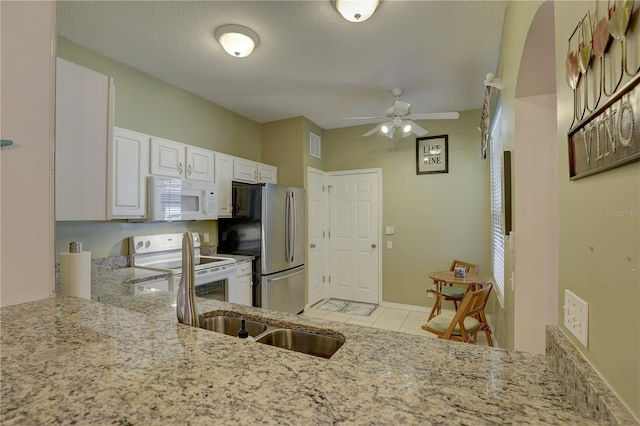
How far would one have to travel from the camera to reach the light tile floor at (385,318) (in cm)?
374

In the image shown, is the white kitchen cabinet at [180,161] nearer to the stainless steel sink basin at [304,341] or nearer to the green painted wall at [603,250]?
the stainless steel sink basin at [304,341]

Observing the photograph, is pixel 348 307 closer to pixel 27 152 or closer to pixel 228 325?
pixel 228 325

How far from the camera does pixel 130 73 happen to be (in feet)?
9.48

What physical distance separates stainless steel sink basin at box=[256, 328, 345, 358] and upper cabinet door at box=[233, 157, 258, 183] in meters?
2.80

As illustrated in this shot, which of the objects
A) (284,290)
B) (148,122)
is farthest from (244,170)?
(284,290)

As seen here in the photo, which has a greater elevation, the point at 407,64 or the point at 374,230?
the point at 407,64

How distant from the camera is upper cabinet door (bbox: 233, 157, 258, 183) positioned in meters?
3.75

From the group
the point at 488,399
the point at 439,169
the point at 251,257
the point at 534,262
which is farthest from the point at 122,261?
the point at 439,169

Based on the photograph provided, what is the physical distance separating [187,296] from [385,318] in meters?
3.46

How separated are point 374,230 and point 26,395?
431 centimetres

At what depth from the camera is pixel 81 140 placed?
4.97 ft

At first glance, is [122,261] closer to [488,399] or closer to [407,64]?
[488,399]

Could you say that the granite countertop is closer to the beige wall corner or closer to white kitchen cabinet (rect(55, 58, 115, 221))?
the beige wall corner

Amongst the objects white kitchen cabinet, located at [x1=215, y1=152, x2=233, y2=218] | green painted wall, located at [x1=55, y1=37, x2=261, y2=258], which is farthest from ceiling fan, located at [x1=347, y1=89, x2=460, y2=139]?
green painted wall, located at [x1=55, y1=37, x2=261, y2=258]
